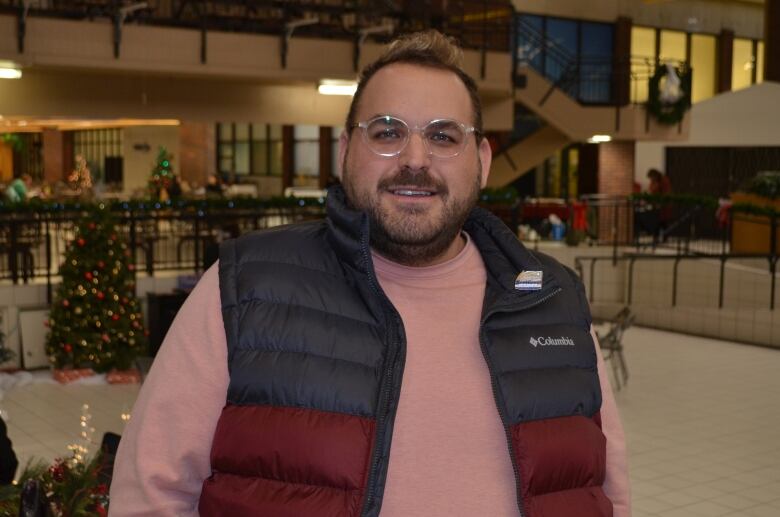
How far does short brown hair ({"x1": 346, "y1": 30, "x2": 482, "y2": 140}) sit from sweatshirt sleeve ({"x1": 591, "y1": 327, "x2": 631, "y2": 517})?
632 mm

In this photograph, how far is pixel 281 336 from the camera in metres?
2.02

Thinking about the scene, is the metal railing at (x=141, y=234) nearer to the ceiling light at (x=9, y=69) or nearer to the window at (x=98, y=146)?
the ceiling light at (x=9, y=69)

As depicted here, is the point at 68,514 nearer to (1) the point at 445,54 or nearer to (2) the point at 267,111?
(1) the point at 445,54

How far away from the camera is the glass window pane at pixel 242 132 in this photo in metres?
34.4

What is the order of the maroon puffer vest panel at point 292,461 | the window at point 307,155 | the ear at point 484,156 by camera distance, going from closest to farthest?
the maroon puffer vest panel at point 292,461, the ear at point 484,156, the window at point 307,155

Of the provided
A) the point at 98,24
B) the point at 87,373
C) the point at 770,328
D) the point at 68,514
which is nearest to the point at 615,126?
the point at 770,328

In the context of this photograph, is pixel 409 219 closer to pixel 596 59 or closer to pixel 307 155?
pixel 596 59

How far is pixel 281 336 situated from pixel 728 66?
30.6 meters

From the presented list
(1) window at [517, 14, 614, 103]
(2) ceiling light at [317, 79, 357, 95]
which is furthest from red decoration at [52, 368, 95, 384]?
(1) window at [517, 14, 614, 103]

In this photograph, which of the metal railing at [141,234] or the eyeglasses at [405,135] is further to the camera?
the metal railing at [141,234]

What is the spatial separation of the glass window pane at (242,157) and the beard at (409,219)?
1291 inches

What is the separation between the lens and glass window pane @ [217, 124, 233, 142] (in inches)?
1400

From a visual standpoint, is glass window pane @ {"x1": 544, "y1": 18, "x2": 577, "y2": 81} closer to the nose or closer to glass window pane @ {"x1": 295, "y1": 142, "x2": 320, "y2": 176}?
glass window pane @ {"x1": 295, "y1": 142, "x2": 320, "y2": 176}

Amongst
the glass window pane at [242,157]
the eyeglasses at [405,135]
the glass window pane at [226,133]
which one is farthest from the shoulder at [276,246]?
the glass window pane at [226,133]
